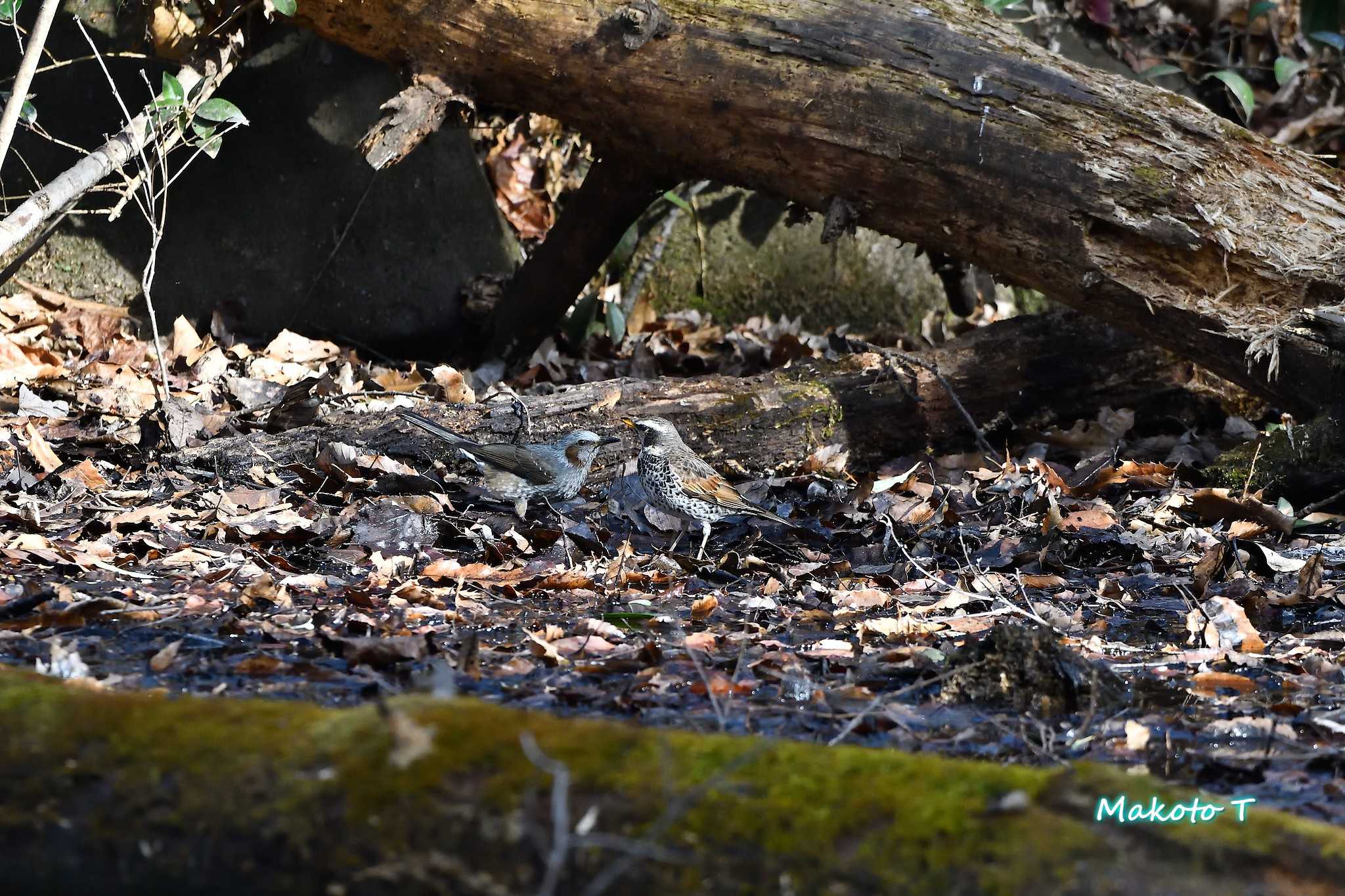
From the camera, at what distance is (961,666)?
345 centimetres

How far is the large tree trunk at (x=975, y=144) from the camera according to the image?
18.2ft

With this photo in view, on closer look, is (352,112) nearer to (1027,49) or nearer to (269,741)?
(1027,49)

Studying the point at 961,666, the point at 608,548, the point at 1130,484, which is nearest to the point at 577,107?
the point at 608,548

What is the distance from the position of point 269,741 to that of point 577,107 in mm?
5104

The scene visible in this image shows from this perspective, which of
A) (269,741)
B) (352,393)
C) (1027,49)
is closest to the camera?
(269,741)

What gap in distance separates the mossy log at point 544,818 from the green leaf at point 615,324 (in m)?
6.78

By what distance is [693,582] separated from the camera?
502 cm

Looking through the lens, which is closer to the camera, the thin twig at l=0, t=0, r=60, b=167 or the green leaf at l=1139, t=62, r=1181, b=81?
the thin twig at l=0, t=0, r=60, b=167

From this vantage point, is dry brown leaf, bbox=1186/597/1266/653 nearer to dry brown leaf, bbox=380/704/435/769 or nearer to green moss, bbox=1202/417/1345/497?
green moss, bbox=1202/417/1345/497

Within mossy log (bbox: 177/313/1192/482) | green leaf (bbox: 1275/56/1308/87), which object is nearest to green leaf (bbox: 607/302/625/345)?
mossy log (bbox: 177/313/1192/482)

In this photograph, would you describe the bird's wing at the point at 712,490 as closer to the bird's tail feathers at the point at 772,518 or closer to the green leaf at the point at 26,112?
the bird's tail feathers at the point at 772,518

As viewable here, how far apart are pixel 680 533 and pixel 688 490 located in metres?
0.33

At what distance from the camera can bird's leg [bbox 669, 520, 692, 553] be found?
566 centimetres

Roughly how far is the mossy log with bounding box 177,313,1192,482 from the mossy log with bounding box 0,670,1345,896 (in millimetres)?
3676
